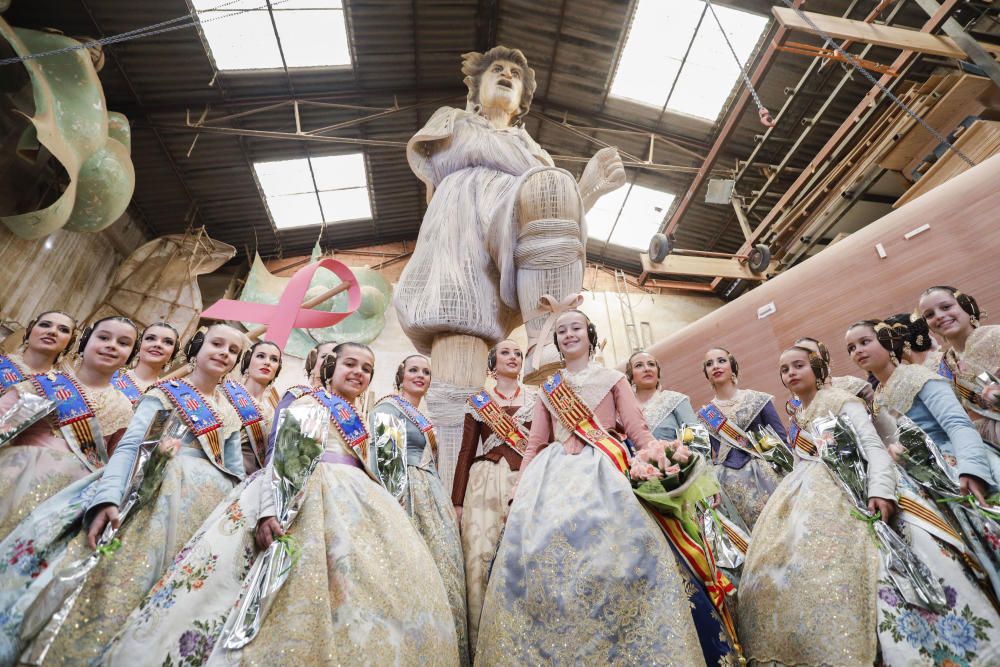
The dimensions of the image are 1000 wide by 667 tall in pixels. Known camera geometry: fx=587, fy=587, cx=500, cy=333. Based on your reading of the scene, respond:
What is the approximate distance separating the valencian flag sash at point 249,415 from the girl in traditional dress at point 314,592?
22.8 inches

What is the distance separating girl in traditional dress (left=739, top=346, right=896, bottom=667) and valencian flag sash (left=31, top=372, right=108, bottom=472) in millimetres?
2105

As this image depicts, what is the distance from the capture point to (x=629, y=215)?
445 inches

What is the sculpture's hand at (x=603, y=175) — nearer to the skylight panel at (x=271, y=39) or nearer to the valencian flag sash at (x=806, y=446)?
the valencian flag sash at (x=806, y=446)

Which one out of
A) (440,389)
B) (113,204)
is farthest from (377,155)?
(440,389)

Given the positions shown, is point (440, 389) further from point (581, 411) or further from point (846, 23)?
point (846, 23)

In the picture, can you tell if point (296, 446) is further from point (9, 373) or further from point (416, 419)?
point (9, 373)

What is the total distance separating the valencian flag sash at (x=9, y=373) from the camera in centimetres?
199

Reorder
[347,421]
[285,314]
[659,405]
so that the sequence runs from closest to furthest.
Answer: [347,421] → [659,405] → [285,314]

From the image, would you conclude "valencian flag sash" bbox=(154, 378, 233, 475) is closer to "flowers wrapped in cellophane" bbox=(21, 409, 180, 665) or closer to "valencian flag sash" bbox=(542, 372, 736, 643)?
"flowers wrapped in cellophane" bbox=(21, 409, 180, 665)

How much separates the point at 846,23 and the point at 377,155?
7.37m

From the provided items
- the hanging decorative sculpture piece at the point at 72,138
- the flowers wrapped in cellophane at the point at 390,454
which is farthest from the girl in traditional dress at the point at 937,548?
the hanging decorative sculpture piece at the point at 72,138

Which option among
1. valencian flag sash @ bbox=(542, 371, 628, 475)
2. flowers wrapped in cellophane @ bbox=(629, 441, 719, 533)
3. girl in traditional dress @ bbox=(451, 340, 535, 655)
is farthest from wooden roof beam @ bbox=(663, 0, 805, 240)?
flowers wrapped in cellophane @ bbox=(629, 441, 719, 533)

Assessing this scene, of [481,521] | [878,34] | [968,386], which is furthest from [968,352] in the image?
[878,34]

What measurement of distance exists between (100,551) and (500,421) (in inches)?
58.7
